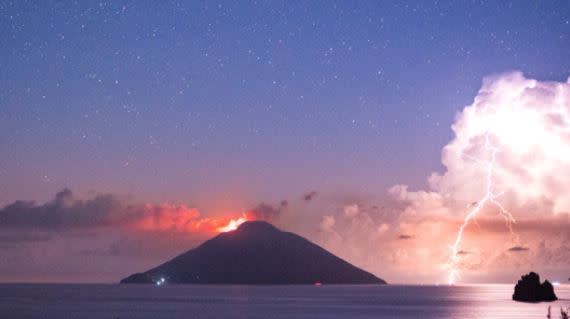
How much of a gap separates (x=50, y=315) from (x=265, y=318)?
45051 millimetres

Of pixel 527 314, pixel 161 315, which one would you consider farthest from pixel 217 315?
pixel 527 314

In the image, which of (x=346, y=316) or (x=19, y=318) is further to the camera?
(x=346, y=316)

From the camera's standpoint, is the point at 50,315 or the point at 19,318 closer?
the point at 19,318

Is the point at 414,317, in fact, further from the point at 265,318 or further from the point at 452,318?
the point at 265,318

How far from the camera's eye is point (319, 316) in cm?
16225

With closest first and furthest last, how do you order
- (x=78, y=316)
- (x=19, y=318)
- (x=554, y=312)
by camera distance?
(x=19, y=318), (x=78, y=316), (x=554, y=312)

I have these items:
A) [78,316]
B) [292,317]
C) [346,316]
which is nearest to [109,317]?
[78,316]

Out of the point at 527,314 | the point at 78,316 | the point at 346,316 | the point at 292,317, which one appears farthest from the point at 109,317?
the point at 527,314

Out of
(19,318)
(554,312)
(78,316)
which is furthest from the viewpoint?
(554,312)

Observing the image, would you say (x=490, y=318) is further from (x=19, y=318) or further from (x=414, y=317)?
(x=19, y=318)

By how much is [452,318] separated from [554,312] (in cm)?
2503

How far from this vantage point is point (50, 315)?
6324 inches

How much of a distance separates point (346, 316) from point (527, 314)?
38093 millimetres

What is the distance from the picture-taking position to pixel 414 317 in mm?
164250
